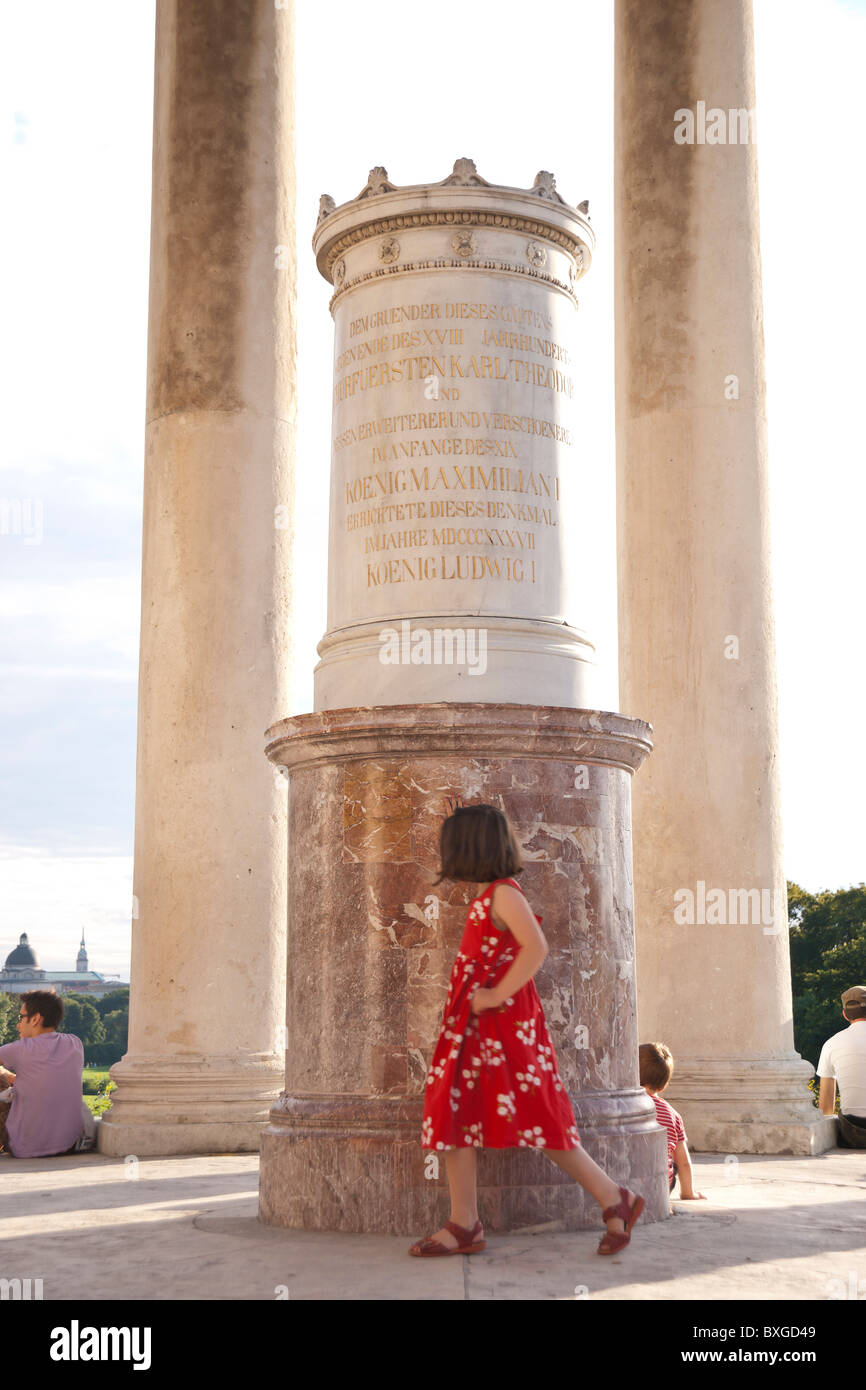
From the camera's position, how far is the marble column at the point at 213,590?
3909 cm

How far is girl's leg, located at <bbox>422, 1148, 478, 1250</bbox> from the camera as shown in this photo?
2081 centimetres

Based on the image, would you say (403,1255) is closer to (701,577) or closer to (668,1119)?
(668,1119)

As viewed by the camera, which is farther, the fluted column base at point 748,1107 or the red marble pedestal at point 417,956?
the fluted column base at point 748,1107

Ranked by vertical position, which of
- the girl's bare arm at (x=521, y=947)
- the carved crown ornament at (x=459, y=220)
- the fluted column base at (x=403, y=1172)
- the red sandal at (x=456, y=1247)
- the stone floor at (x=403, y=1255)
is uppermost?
the carved crown ornament at (x=459, y=220)

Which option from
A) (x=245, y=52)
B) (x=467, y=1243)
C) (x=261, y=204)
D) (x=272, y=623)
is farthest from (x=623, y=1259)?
(x=245, y=52)

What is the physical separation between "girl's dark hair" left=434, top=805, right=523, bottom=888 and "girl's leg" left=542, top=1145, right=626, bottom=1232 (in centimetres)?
383

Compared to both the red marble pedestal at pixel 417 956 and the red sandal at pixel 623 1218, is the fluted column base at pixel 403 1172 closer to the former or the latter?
the red marble pedestal at pixel 417 956

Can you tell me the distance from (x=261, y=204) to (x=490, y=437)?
1959 cm

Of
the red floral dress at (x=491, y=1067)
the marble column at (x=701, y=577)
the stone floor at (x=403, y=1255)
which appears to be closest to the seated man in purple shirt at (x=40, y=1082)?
the stone floor at (x=403, y=1255)

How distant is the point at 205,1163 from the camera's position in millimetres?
35656

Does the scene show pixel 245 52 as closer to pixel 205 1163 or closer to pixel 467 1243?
pixel 205 1163

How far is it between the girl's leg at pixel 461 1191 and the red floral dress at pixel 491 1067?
0.72 feet

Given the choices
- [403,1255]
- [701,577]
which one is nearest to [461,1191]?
[403,1255]
